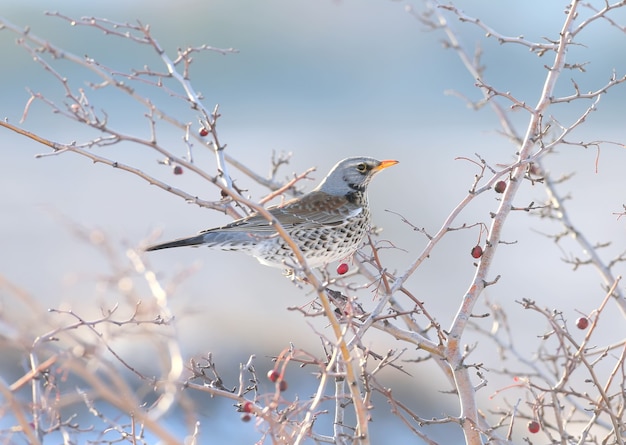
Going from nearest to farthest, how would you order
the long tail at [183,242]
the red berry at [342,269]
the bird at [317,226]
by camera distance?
1. the red berry at [342,269]
2. the long tail at [183,242]
3. the bird at [317,226]

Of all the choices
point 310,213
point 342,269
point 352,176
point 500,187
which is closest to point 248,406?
point 342,269

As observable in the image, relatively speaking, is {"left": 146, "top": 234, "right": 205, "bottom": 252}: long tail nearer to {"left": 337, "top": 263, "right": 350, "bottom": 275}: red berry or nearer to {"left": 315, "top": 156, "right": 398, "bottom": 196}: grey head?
{"left": 337, "top": 263, "right": 350, "bottom": 275}: red berry

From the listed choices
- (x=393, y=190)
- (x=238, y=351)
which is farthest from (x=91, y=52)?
(x=238, y=351)

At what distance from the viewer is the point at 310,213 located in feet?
13.8

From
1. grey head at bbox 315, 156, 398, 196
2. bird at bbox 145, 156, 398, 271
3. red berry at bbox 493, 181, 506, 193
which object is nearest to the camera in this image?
red berry at bbox 493, 181, 506, 193

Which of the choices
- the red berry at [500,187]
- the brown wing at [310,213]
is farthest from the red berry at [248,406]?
the brown wing at [310,213]

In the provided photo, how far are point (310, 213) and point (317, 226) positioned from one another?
0.14 meters

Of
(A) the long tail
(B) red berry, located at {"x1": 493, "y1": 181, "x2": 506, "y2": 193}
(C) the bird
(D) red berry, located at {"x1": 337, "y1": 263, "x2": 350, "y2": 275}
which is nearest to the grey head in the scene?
(C) the bird

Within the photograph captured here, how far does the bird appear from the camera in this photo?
12.5ft

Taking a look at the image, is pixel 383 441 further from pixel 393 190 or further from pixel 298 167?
pixel 298 167

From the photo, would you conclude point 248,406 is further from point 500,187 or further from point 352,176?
point 352,176

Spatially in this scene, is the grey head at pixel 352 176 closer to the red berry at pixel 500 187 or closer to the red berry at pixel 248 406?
the red berry at pixel 500 187

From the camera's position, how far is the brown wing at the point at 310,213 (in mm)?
3945

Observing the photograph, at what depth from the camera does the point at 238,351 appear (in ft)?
21.2
